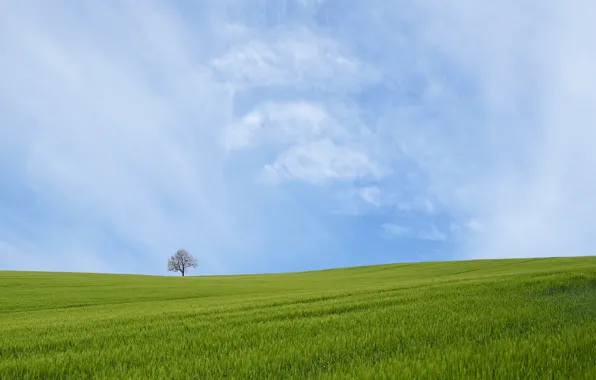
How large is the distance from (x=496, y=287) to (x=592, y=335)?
8.08m

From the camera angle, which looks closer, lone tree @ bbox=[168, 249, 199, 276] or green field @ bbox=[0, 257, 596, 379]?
green field @ bbox=[0, 257, 596, 379]

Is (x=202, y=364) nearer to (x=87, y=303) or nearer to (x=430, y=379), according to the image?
(x=430, y=379)

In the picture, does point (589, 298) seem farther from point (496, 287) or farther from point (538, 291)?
point (496, 287)

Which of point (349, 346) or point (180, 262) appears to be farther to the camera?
point (180, 262)

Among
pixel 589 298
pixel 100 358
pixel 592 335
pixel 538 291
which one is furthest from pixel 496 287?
pixel 100 358

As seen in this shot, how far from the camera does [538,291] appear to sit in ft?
41.6

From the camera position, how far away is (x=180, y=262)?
348 ft

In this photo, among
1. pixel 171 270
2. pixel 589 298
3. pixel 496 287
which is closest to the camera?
pixel 589 298

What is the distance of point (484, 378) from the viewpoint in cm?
438

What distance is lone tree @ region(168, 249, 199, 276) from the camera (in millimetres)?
106062

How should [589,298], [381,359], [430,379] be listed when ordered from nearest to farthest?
[430,379] < [381,359] < [589,298]

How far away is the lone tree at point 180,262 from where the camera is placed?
348 ft

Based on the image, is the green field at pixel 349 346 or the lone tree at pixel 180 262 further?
the lone tree at pixel 180 262

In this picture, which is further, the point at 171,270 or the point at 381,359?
the point at 171,270
